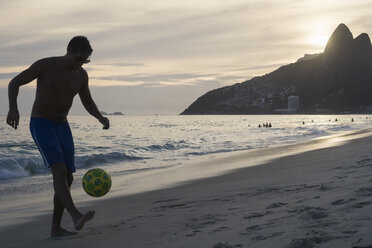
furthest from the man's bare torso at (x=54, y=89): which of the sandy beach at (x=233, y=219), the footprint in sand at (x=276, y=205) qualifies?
the footprint in sand at (x=276, y=205)

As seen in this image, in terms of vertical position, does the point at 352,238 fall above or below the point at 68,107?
below

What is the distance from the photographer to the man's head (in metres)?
4.69

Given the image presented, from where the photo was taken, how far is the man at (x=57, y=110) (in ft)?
15.4

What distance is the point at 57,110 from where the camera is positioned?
16.0 feet

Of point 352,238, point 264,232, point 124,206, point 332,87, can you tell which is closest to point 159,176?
point 124,206

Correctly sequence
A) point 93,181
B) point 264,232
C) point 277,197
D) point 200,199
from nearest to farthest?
point 264,232 < point 93,181 < point 277,197 < point 200,199

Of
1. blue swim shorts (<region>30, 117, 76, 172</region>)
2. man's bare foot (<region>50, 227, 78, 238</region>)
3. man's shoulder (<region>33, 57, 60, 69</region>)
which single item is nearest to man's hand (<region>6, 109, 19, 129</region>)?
blue swim shorts (<region>30, 117, 76, 172</region>)

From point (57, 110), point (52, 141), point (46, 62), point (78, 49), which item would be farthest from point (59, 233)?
point (78, 49)

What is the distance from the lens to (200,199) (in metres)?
6.65

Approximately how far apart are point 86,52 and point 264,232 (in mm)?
2337

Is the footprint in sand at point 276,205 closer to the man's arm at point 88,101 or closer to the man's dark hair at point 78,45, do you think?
the man's arm at point 88,101

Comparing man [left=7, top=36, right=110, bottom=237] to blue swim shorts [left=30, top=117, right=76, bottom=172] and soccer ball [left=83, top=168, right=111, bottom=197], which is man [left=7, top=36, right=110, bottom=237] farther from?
soccer ball [left=83, top=168, right=111, bottom=197]

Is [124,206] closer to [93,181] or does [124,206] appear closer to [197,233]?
[93,181]

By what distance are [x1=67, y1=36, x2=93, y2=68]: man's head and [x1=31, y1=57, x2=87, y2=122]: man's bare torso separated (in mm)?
146
